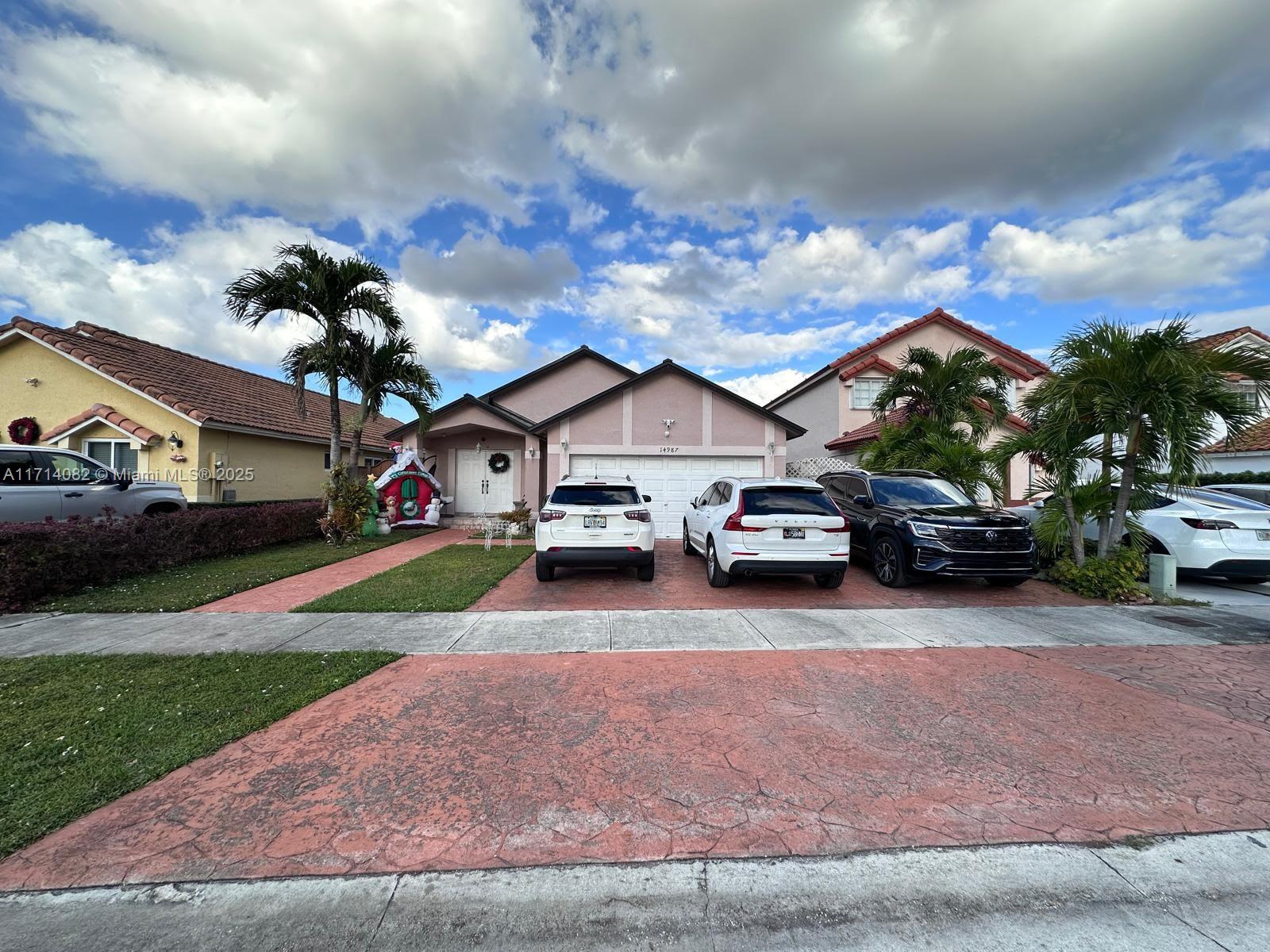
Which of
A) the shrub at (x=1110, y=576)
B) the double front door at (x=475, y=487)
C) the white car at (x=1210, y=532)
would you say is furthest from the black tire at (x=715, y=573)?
the double front door at (x=475, y=487)

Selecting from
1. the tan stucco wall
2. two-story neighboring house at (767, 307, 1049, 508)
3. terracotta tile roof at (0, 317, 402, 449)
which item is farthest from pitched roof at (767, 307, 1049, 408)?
terracotta tile roof at (0, 317, 402, 449)

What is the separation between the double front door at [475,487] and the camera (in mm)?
16688

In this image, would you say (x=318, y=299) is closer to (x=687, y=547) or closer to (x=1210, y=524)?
(x=687, y=547)

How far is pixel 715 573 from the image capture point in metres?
8.11

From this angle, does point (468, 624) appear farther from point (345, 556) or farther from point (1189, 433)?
point (1189, 433)

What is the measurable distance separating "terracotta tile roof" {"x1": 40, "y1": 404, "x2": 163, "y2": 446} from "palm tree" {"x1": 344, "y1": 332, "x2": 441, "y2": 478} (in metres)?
5.10

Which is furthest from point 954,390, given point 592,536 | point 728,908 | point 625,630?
point 728,908

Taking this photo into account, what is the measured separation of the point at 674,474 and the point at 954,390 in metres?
6.73

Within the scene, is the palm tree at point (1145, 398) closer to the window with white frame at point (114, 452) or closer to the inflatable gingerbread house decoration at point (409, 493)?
the inflatable gingerbread house decoration at point (409, 493)

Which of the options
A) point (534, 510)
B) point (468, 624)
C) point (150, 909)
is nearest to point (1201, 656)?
point (468, 624)

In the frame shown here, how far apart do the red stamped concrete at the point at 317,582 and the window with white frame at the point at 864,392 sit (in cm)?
1481

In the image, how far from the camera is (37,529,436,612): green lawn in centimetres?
683

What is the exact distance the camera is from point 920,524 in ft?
25.8

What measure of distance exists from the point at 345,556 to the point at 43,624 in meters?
4.63
